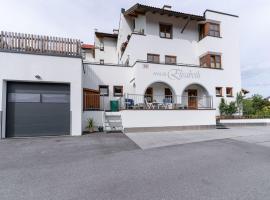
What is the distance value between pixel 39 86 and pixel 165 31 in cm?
1405

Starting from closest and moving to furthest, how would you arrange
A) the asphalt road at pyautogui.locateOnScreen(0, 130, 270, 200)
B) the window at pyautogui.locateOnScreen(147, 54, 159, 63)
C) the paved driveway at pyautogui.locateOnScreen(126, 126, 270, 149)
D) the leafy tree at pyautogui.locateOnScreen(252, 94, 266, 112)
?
the asphalt road at pyautogui.locateOnScreen(0, 130, 270, 200) → the paved driveway at pyautogui.locateOnScreen(126, 126, 270, 149) → the window at pyautogui.locateOnScreen(147, 54, 159, 63) → the leafy tree at pyautogui.locateOnScreen(252, 94, 266, 112)

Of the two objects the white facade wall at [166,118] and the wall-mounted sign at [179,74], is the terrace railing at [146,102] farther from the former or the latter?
the wall-mounted sign at [179,74]

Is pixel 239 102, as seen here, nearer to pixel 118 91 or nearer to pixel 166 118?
pixel 166 118

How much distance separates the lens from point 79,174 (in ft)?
14.8

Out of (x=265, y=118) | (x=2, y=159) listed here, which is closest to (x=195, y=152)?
(x=2, y=159)

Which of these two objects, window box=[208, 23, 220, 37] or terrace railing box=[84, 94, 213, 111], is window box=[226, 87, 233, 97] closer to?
terrace railing box=[84, 94, 213, 111]

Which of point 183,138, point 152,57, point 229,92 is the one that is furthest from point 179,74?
point 183,138

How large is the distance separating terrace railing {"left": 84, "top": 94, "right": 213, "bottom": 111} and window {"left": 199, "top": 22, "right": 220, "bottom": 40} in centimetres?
730

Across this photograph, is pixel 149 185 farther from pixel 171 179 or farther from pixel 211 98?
pixel 211 98

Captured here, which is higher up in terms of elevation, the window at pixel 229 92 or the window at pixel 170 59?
the window at pixel 170 59

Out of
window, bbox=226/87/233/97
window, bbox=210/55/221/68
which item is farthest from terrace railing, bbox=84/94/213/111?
window, bbox=210/55/221/68

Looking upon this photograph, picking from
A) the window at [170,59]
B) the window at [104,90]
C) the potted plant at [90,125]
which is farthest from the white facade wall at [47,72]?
the window at [170,59]

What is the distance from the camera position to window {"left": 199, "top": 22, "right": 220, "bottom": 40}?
18859 mm

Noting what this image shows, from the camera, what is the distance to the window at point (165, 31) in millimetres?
18683
